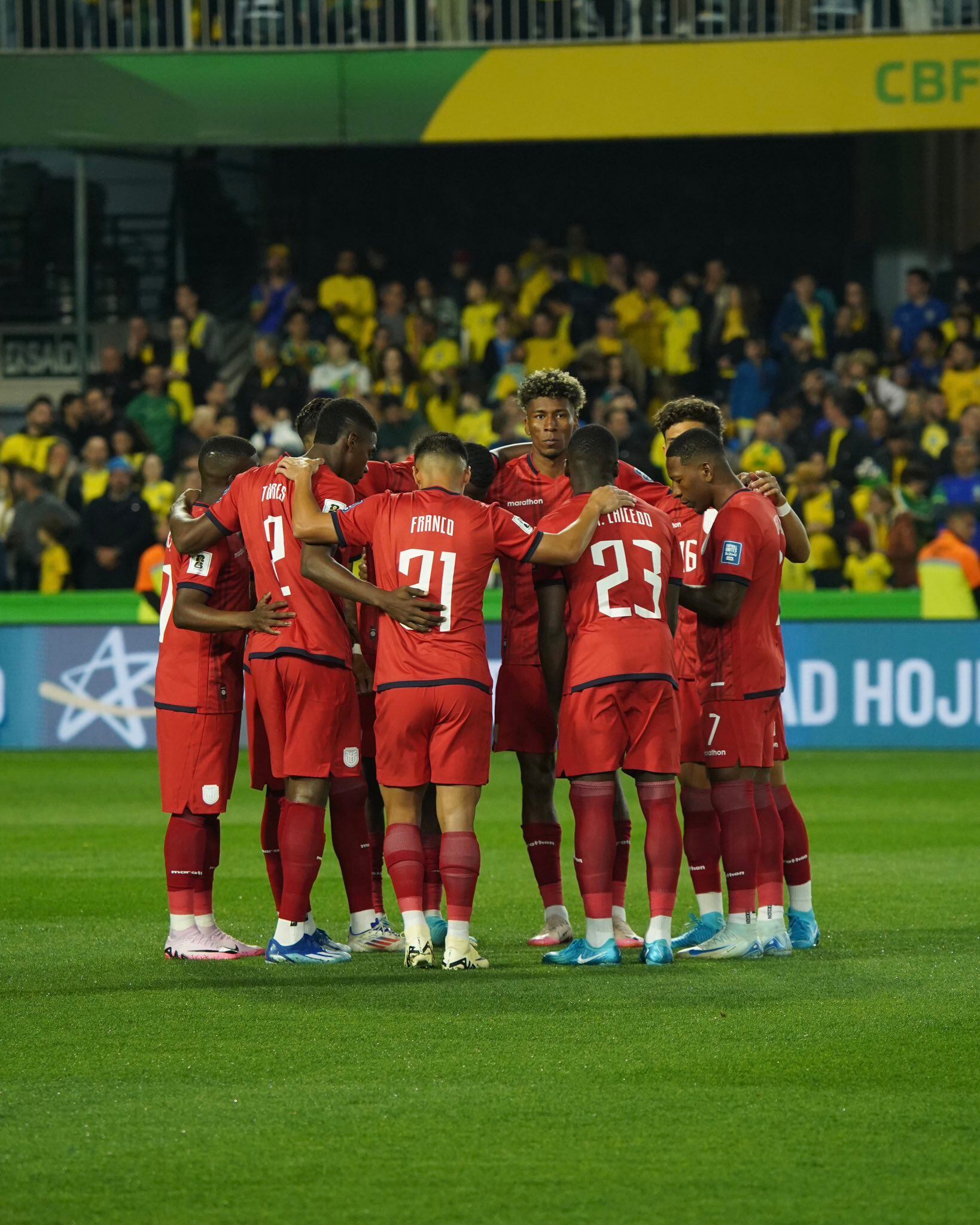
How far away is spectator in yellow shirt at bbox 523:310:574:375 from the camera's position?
21203 mm

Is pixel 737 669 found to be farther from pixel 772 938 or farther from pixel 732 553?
pixel 772 938

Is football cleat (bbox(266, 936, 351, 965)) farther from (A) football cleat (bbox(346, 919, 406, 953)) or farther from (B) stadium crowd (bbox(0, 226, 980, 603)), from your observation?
(B) stadium crowd (bbox(0, 226, 980, 603))

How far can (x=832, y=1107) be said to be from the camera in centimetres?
530

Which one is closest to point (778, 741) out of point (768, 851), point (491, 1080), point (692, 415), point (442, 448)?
point (768, 851)

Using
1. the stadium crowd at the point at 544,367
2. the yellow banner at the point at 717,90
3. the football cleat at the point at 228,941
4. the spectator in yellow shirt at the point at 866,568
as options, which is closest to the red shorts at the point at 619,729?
the football cleat at the point at 228,941

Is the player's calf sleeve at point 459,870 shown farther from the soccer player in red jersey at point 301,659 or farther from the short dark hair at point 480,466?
the short dark hair at point 480,466

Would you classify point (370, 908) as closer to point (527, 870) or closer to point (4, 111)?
point (527, 870)

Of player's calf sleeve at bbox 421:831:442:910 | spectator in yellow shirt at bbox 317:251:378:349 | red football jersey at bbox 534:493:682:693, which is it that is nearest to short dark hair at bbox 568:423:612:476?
red football jersey at bbox 534:493:682:693

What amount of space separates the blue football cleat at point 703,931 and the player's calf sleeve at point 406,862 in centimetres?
125

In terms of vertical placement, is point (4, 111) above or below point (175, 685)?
above

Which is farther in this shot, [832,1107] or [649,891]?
[649,891]

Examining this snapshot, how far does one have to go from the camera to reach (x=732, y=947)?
7.74 m

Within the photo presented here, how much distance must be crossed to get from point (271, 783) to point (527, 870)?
9.39 feet

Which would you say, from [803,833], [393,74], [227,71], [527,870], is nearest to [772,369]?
[393,74]
